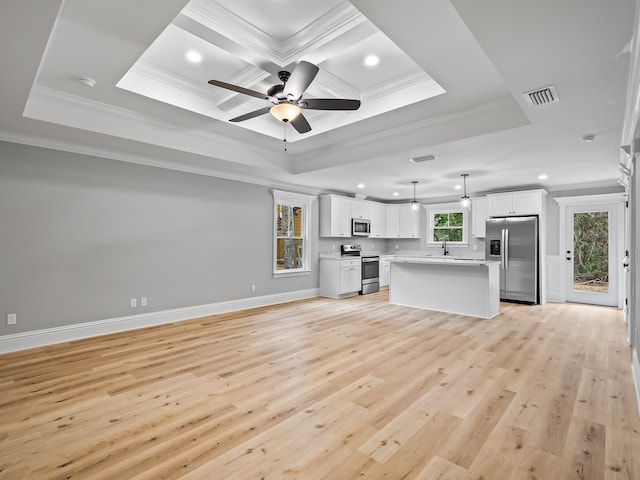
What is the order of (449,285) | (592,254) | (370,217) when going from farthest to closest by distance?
(370,217), (592,254), (449,285)

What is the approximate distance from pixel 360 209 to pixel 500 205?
3.12m

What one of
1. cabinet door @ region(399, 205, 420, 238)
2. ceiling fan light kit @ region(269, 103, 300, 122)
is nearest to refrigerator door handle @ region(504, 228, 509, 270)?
cabinet door @ region(399, 205, 420, 238)

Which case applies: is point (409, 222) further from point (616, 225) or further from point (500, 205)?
point (616, 225)

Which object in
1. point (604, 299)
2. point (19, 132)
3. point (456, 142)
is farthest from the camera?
point (604, 299)

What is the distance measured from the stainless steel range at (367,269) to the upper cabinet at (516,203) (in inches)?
112

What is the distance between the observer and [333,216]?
7625mm

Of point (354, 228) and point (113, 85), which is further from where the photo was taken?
point (354, 228)

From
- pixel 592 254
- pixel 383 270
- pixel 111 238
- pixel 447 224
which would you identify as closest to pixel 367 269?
pixel 383 270

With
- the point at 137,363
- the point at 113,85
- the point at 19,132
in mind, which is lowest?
the point at 137,363

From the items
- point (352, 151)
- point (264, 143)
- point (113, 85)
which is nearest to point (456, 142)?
point (352, 151)

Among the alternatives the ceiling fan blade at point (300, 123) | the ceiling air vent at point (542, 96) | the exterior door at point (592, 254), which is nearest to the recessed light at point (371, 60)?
the ceiling fan blade at point (300, 123)

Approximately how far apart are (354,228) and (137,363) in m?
5.68

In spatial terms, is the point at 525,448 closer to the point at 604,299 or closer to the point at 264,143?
the point at 264,143

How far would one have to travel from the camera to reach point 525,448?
2.04 meters
